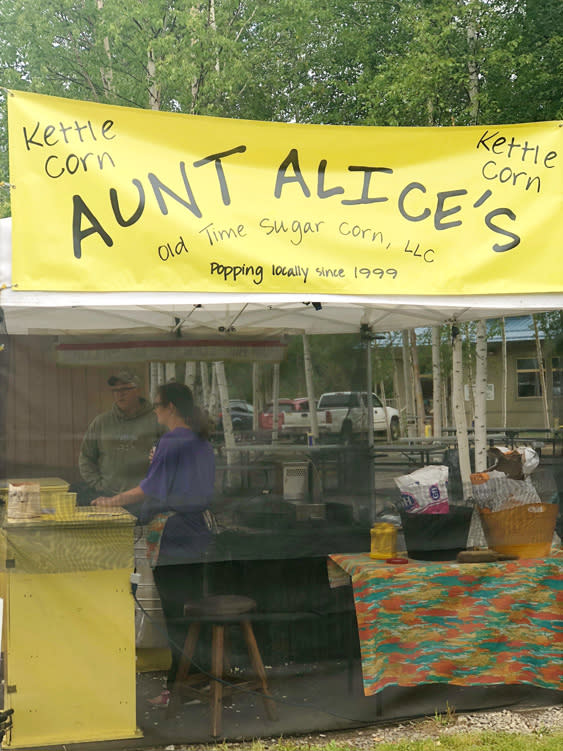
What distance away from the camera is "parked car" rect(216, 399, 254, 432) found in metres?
4.38

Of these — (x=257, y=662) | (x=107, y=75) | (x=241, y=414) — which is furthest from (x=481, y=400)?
(x=107, y=75)

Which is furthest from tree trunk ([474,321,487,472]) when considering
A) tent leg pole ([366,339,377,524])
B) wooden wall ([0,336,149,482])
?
wooden wall ([0,336,149,482])

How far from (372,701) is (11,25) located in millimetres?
11719

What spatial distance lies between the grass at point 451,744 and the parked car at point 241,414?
158cm

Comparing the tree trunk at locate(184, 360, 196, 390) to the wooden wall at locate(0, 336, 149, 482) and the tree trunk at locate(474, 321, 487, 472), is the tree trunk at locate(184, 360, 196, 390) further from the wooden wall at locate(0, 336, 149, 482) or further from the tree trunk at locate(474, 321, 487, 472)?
the tree trunk at locate(474, 321, 487, 472)

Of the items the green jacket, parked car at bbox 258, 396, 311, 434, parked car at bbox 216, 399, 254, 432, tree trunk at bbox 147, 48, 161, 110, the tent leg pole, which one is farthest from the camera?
tree trunk at bbox 147, 48, 161, 110

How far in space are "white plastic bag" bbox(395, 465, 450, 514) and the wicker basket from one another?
0.96 ft

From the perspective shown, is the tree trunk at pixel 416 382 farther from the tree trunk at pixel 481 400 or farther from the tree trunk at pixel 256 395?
the tree trunk at pixel 256 395

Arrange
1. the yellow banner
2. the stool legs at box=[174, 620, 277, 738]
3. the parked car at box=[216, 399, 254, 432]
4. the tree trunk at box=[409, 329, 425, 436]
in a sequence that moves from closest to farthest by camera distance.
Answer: the yellow banner, the stool legs at box=[174, 620, 277, 738], the parked car at box=[216, 399, 254, 432], the tree trunk at box=[409, 329, 425, 436]

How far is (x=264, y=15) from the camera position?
13328 millimetres

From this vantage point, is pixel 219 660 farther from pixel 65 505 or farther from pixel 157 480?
pixel 65 505

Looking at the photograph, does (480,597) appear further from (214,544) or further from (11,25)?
(11,25)

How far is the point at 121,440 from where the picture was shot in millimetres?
4219

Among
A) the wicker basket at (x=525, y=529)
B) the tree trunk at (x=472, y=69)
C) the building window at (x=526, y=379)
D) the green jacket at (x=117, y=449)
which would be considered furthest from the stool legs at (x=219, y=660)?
the building window at (x=526, y=379)
